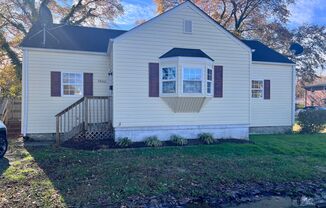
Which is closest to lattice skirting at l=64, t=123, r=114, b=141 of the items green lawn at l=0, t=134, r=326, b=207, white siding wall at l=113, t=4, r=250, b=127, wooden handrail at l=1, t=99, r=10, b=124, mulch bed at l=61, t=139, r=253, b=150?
mulch bed at l=61, t=139, r=253, b=150

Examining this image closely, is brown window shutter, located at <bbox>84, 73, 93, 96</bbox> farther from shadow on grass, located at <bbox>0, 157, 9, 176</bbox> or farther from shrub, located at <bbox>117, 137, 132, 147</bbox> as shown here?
shadow on grass, located at <bbox>0, 157, 9, 176</bbox>

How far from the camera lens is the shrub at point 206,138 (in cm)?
1178

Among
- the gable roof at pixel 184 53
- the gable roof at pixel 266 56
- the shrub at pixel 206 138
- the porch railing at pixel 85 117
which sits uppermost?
the gable roof at pixel 266 56

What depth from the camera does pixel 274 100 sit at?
15.9 meters

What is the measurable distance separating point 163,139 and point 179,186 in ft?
18.4

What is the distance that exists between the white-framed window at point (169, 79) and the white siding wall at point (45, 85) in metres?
3.98

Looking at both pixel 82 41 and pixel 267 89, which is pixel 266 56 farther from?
pixel 82 41

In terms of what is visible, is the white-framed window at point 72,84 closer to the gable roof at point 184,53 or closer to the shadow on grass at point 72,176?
the shadow on grass at point 72,176

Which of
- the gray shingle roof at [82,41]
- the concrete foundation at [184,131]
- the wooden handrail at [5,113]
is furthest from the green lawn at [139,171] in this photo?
the wooden handrail at [5,113]

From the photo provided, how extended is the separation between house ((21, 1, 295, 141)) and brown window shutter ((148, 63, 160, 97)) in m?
0.04

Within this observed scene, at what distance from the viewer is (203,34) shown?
40.1ft

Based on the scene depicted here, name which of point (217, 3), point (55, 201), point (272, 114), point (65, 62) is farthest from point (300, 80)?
point (55, 201)

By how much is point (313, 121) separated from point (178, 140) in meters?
9.15

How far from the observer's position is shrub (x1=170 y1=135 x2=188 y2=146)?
11422 mm
